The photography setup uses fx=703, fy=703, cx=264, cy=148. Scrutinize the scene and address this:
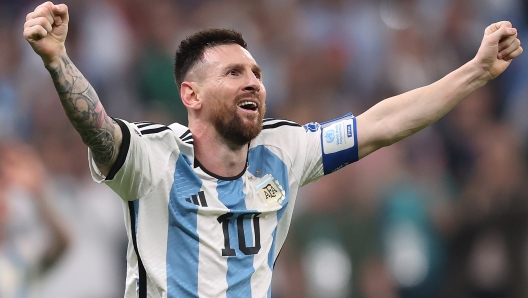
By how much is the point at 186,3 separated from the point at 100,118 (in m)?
4.54

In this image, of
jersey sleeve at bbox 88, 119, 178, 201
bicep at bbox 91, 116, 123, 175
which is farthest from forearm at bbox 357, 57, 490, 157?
bicep at bbox 91, 116, 123, 175

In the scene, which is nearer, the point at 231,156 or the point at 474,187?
the point at 231,156

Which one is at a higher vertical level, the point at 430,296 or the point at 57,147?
the point at 57,147

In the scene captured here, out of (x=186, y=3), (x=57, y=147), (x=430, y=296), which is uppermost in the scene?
(x=186, y=3)

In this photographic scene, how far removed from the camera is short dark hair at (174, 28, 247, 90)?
144 inches

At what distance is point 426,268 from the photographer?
20.2ft

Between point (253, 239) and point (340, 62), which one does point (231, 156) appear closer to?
point (253, 239)

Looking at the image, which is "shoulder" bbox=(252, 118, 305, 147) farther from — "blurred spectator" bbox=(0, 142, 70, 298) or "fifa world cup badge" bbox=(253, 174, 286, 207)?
"blurred spectator" bbox=(0, 142, 70, 298)

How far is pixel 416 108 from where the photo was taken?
3531 mm

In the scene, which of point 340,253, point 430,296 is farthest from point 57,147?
point 430,296

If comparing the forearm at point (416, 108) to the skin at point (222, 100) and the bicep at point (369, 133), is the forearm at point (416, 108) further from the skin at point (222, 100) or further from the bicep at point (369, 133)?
the skin at point (222, 100)

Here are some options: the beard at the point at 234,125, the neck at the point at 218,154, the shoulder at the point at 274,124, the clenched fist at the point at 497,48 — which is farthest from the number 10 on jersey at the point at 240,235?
the clenched fist at the point at 497,48

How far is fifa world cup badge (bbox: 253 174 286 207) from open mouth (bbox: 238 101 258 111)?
34 cm

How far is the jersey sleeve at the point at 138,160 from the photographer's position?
2893mm
